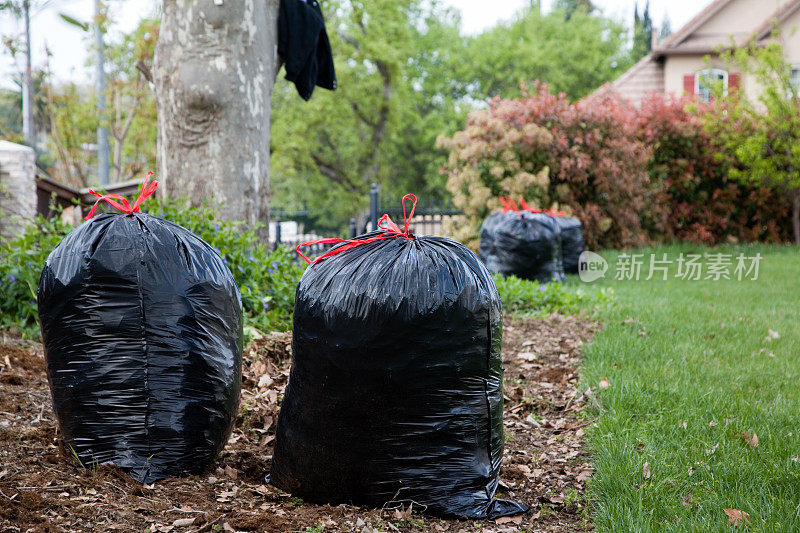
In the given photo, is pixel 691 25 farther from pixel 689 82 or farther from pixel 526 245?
pixel 526 245

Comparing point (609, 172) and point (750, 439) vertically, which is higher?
point (609, 172)

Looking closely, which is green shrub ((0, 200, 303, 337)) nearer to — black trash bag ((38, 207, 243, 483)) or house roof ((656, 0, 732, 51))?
black trash bag ((38, 207, 243, 483))

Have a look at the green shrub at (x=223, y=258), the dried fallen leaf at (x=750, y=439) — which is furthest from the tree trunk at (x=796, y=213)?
the dried fallen leaf at (x=750, y=439)

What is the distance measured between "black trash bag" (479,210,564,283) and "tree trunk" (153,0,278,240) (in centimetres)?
314

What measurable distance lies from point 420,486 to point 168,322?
1.08 metres

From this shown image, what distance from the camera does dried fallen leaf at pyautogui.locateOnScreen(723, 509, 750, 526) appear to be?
228 centimetres

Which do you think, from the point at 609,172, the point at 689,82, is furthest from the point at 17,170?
the point at 689,82

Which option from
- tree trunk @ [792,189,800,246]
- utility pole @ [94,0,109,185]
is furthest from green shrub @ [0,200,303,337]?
tree trunk @ [792,189,800,246]

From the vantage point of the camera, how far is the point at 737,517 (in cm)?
233

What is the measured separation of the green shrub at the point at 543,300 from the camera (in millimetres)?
6379

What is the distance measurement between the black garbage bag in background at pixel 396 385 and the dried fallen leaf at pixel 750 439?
123 cm

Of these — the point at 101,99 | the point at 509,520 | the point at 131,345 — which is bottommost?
the point at 509,520

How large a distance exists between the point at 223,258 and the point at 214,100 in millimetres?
1829

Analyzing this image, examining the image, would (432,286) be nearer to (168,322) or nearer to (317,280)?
(317,280)
